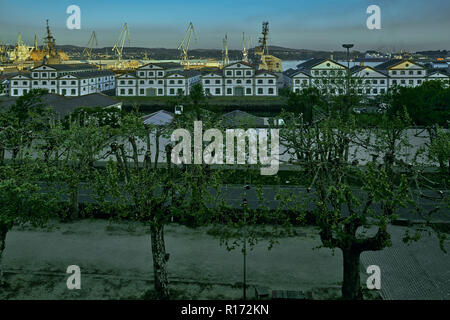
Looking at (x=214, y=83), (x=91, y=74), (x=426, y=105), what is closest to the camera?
(x=426, y=105)

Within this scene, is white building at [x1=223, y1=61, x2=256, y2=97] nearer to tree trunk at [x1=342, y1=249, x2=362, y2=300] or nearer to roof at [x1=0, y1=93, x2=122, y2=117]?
roof at [x1=0, y1=93, x2=122, y2=117]

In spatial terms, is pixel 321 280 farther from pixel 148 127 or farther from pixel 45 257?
pixel 45 257

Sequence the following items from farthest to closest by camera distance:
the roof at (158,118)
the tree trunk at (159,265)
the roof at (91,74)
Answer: the roof at (91,74) → the roof at (158,118) → the tree trunk at (159,265)

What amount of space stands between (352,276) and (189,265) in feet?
12.4

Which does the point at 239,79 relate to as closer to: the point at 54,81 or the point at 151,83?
the point at 151,83

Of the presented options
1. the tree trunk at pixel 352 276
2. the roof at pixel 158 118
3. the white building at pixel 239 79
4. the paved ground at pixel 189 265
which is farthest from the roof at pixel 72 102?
the tree trunk at pixel 352 276

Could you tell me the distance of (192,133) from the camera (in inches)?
451

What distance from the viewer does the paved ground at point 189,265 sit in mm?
9344

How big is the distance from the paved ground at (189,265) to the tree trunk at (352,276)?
597 mm

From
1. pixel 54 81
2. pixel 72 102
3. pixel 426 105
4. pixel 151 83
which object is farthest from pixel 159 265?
pixel 54 81

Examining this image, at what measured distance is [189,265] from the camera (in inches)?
420

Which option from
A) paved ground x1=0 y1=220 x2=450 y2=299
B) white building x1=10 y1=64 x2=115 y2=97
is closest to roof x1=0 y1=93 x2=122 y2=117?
white building x1=10 y1=64 x2=115 y2=97

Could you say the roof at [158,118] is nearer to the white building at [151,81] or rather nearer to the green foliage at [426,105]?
the green foliage at [426,105]
